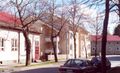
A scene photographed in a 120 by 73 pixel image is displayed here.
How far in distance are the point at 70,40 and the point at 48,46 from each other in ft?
31.3

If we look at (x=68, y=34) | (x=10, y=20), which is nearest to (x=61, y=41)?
(x=68, y=34)

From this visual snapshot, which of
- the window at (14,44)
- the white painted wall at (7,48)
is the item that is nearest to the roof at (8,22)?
the white painted wall at (7,48)

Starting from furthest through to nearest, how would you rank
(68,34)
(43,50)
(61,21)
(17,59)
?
(68,34)
(43,50)
(61,21)
(17,59)

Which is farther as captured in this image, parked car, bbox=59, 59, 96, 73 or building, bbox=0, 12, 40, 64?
building, bbox=0, 12, 40, 64

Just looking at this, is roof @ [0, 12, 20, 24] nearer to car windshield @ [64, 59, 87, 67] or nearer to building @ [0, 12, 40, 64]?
building @ [0, 12, 40, 64]

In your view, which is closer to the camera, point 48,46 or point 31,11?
point 31,11

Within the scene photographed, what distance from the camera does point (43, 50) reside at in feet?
235

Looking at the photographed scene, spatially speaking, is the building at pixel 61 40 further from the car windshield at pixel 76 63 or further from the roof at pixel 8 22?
the car windshield at pixel 76 63

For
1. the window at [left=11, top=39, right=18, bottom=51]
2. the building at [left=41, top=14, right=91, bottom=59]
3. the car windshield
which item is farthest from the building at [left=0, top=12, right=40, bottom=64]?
the car windshield

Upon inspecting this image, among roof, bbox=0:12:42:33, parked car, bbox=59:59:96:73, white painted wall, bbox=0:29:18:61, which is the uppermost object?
roof, bbox=0:12:42:33

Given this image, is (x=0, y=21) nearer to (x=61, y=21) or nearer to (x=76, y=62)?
(x=61, y=21)

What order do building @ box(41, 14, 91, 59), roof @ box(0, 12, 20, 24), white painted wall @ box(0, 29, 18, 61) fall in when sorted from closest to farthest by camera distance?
white painted wall @ box(0, 29, 18, 61) → roof @ box(0, 12, 20, 24) → building @ box(41, 14, 91, 59)

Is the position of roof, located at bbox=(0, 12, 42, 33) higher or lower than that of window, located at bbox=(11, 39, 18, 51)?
higher

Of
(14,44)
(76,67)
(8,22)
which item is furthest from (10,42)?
(76,67)
